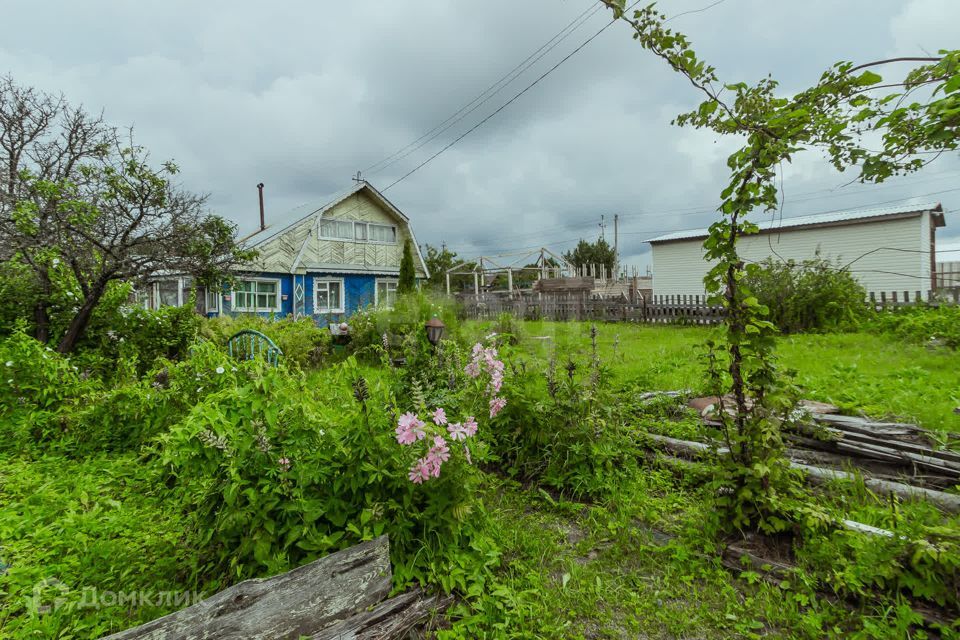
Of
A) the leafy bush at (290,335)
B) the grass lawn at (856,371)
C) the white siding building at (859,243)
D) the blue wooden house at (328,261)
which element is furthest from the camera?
the blue wooden house at (328,261)

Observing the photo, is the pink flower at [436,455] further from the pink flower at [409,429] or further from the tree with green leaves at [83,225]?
the tree with green leaves at [83,225]

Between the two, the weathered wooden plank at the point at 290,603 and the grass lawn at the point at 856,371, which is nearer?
the weathered wooden plank at the point at 290,603

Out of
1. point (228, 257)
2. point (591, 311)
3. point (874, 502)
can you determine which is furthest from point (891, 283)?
point (228, 257)

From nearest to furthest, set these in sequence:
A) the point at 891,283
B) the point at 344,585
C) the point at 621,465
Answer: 1. the point at 344,585
2. the point at 621,465
3. the point at 891,283

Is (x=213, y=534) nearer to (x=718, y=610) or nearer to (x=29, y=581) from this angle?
(x=29, y=581)

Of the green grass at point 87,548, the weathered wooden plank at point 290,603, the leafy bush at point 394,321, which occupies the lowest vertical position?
the green grass at point 87,548

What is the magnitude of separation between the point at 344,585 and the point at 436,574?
0.54 m

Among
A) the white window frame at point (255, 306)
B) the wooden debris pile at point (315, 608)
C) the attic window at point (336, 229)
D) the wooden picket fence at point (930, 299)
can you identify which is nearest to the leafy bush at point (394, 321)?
the wooden debris pile at point (315, 608)

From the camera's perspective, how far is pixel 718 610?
88.1 inches

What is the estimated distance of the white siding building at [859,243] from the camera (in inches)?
612

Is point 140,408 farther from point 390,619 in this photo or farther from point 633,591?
point 633,591

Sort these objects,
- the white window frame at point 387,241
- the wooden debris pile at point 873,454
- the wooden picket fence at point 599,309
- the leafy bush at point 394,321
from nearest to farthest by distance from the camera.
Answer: the wooden debris pile at point 873,454 < the leafy bush at point 394,321 < the wooden picket fence at point 599,309 < the white window frame at point 387,241

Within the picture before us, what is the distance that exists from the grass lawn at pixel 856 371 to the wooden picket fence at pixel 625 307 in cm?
366

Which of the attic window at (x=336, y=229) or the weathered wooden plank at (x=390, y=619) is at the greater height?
the attic window at (x=336, y=229)
